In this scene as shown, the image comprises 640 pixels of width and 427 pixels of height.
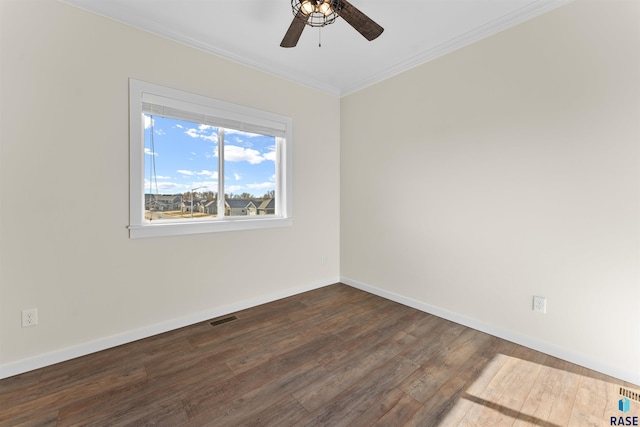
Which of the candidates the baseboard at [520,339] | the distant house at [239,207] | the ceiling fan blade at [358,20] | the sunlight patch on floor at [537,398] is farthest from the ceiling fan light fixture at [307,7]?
the baseboard at [520,339]

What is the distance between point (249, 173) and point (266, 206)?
1.47 feet

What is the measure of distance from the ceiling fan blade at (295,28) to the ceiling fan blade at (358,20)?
248mm

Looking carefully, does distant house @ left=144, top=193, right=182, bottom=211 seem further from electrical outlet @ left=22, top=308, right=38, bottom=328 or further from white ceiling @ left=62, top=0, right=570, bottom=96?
white ceiling @ left=62, top=0, right=570, bottom=96

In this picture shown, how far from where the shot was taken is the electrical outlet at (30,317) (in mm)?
1911

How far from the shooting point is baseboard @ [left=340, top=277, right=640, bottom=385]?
1.87 metres

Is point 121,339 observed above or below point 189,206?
below

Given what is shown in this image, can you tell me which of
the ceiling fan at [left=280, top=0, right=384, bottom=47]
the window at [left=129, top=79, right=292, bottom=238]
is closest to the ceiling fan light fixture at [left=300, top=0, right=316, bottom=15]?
the ceiling fan at [left=280, top=0, right=384, bottom=47]

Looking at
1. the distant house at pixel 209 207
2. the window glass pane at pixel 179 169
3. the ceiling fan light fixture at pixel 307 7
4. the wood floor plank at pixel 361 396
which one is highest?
the ceiling fan light fixture at pixel 307 7

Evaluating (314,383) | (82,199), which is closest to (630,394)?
(314,383)

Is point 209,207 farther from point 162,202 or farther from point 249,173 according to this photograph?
point 249,173

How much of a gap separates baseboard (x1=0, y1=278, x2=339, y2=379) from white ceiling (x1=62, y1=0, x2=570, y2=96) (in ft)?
8.52

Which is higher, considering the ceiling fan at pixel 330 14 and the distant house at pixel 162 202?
the ceiling fan at pixel 330 14

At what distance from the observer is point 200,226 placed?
8.80 ft

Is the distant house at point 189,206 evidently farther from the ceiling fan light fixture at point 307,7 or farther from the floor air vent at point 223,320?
the ceiling fan light fixture at point 307,7
